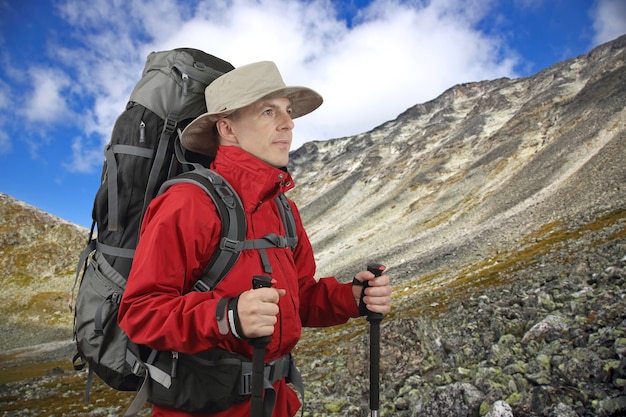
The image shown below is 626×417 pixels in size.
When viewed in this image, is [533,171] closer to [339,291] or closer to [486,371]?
[486,371]

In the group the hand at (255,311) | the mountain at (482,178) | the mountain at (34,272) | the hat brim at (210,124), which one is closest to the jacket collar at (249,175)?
the hat brim at (210,124)

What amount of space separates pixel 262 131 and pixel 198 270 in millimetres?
1484

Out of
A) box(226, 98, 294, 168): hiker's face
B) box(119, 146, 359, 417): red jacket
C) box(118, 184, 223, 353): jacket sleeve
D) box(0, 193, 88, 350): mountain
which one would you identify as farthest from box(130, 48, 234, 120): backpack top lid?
box(0, 193, 88, 350): mountain

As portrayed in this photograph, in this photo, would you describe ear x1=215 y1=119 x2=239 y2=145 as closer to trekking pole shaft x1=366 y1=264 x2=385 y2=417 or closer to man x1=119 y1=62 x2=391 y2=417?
man x1=119 y1=62 x2=391 y2=417

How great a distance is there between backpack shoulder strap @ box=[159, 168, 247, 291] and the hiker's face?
1.91 ft

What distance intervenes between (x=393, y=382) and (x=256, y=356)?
8191mm

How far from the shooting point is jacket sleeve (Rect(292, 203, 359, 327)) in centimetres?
452

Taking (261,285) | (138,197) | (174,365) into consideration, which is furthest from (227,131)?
(174,365)

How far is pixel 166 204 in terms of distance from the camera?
3.25 m

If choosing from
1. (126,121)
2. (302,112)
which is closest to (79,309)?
(126,121)

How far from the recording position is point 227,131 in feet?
13.5

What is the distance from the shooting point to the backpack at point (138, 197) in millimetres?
3492

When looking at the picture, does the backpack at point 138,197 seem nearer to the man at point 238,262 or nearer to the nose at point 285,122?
the man at point 238,262

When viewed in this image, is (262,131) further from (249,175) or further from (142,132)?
(142,132)
